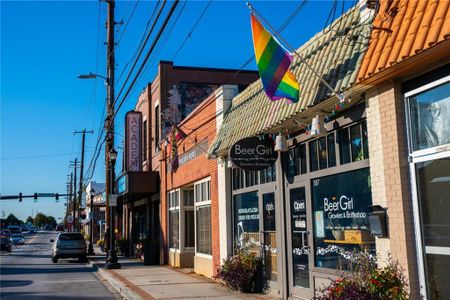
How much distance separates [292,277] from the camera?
1007cm

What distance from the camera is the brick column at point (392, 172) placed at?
264 inches

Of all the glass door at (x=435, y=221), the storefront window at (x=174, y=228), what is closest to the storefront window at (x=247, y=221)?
the glass door at (x=435, y=221)

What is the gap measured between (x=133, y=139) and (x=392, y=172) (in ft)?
72.5

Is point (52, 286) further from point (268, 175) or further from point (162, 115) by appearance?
point (162, 115)

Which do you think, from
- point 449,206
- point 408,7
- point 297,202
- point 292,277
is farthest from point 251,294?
point 408,7

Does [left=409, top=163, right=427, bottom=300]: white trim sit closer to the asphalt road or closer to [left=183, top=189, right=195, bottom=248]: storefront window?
the asphalt road

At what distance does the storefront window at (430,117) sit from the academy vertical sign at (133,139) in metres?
21.8

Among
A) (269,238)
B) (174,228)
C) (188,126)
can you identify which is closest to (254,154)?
(269,238)

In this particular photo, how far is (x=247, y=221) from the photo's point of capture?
12516 millimetres

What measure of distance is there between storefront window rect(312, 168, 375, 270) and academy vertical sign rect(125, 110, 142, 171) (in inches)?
758

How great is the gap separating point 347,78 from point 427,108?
1.39 meters

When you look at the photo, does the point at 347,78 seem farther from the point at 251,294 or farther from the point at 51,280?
the point at 51,280

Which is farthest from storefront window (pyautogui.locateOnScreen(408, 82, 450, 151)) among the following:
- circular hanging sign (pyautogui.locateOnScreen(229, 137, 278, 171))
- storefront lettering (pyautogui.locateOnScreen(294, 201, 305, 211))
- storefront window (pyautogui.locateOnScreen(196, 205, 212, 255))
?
storefront window (pyautogui.locateOnScreen(196, 205, 212, 255))

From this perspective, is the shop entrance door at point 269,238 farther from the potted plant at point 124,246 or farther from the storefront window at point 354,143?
the potted plant at point 124,246
